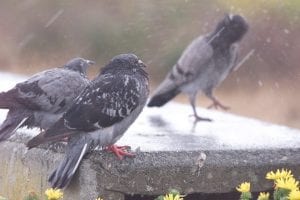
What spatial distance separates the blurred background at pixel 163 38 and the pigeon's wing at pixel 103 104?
6065 millimetres

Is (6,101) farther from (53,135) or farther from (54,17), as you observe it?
(54,17)

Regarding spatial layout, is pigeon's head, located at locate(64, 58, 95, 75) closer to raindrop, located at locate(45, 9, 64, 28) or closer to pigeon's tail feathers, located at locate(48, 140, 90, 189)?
pigeon's tail feathers, located at locate(48, 140, 90, 189)

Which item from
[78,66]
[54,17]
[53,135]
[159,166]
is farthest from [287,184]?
[54,17]

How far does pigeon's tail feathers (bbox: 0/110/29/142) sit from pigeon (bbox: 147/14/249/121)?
2.87 meters

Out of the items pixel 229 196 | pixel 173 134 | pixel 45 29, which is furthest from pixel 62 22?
pixel 229 196

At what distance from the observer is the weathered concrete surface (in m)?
4.72

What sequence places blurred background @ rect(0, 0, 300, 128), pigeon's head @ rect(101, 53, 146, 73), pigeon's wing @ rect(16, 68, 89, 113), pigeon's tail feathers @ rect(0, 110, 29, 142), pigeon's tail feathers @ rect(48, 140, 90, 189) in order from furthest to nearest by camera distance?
blurred background @ rect(0, 0, 300, 128) → pigeon's wing @ rect(16, 68, 89, 113) → pigeon's tail feathers @ rect(0, 110, 29, 142) → pigeon's head @ rect(101, 53, 146, 73) → pigeon's tail feathers @ rect(48, 140, 90, 189)

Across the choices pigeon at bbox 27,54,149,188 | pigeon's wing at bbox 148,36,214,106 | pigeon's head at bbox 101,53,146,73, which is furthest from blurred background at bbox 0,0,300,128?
pigeon at bbox 27,54,149,188

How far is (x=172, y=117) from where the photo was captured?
736 centimetres

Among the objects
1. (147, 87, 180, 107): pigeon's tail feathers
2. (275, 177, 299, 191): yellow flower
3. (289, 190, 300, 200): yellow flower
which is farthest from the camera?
(147, 87, 180, 107): pigeon's tail feathers

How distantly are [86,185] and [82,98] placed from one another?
1.47 feet

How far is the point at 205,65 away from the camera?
8.30 m

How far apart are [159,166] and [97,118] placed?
385 millimetres

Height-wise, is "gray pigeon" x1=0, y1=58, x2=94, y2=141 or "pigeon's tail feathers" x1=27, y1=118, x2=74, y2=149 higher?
"gray pigeon" x1=0, y1=58, x2=94, y2=141
